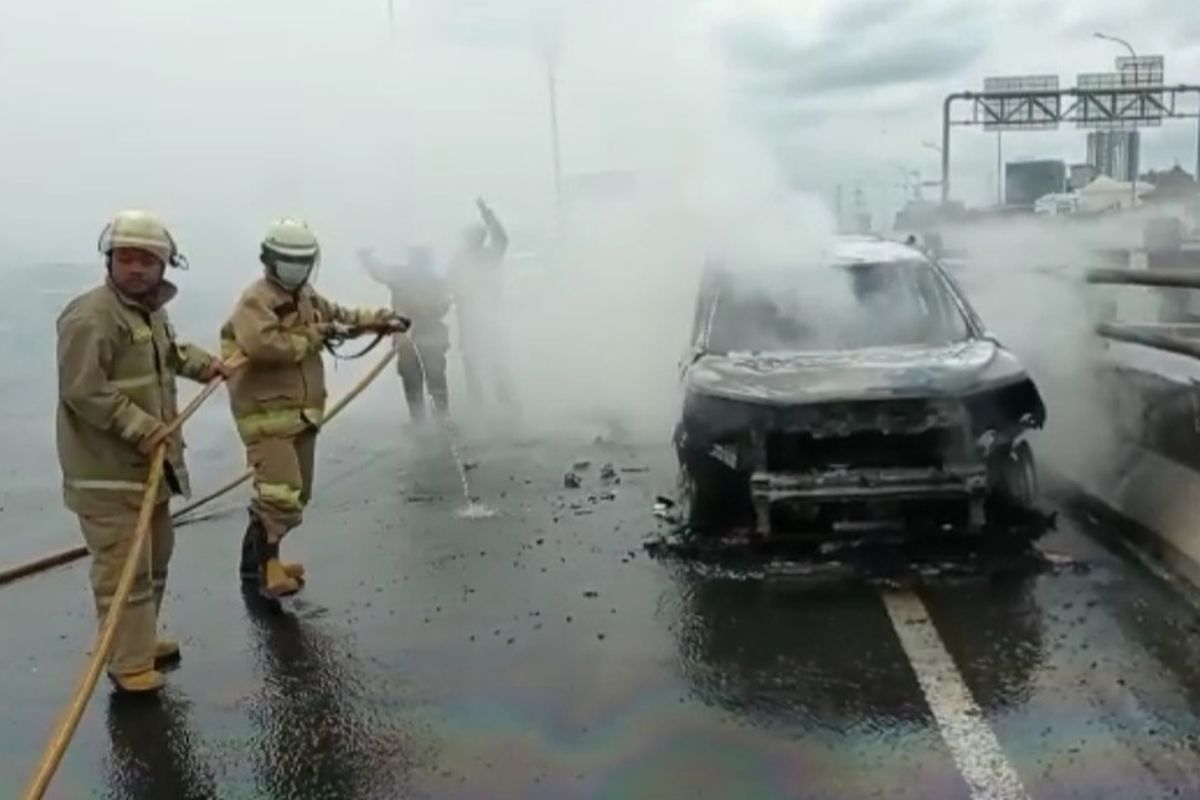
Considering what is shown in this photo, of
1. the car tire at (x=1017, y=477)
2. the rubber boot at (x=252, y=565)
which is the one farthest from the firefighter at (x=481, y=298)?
the car tire at (x=1017, y=477)

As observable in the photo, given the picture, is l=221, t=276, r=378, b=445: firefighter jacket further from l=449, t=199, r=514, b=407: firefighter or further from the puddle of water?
l=449, t=199, r=514, b=407: firefighter

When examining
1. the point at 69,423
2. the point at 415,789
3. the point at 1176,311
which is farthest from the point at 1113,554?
the point at 1176,311

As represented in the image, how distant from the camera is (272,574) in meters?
6.60

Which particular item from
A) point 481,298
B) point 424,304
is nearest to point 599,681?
point 424,304

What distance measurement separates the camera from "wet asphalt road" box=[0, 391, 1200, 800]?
4.37 m

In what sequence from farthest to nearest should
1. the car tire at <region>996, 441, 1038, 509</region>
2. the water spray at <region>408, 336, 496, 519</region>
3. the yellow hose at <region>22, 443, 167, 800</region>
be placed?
the water spray at <region>408, 336, 496, 519</region>
the car tire at <region>996, 441, 1038, 509</region>
the yellow hose at <region>22, 443, 167, 800</region>

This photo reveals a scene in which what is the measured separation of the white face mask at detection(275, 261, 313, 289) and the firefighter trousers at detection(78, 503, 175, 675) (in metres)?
1.51

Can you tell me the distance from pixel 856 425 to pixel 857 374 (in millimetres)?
331

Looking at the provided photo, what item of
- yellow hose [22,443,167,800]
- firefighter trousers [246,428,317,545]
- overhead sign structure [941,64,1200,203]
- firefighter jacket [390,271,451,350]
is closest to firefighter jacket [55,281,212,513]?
yellow hose [22,443,167,800]

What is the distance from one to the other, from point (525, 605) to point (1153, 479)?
3.42 meters

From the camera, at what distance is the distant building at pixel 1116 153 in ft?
192

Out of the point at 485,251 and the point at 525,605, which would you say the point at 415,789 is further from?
the point at 485,251

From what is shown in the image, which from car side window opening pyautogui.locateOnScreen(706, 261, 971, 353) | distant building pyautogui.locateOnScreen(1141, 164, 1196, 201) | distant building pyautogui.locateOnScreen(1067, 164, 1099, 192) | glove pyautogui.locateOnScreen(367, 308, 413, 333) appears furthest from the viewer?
distant building pyautogui.locateOnScreen(1067, 164, 1099, 192)

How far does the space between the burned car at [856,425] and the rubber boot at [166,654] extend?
2.73 m
